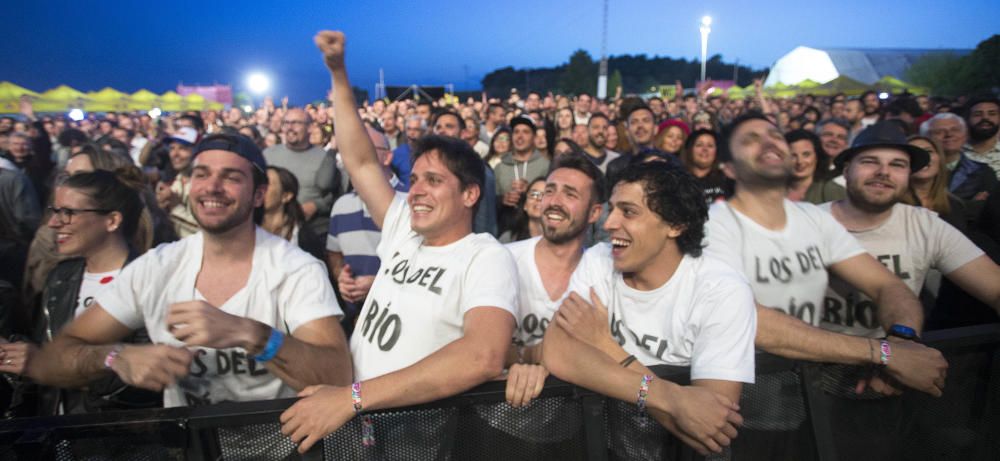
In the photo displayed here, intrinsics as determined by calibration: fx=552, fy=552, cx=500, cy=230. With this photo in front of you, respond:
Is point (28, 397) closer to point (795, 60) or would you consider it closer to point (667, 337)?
point (667, 337)

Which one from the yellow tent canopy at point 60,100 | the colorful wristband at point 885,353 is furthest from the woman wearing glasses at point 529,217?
the yellow tent canopy at point 60,100

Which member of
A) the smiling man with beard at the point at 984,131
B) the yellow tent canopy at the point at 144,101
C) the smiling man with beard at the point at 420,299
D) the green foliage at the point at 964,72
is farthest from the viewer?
the green foliage at the point at 964,72

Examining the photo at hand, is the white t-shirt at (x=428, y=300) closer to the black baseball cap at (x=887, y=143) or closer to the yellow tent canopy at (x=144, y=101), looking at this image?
the black baseball cap at (x=887, y=143)

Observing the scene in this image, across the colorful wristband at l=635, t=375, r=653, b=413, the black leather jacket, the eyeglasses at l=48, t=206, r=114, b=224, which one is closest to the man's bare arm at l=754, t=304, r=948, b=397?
the colorful wristband at l=635, t=375, r=653, b=413

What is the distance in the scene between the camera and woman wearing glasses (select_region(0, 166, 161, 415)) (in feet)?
7.97

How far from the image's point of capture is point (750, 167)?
279cm

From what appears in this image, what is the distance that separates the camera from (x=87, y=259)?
2.67 metres

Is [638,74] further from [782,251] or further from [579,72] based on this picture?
[782,251]

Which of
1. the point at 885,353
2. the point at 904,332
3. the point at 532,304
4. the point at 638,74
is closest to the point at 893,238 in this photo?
the point at 904,332

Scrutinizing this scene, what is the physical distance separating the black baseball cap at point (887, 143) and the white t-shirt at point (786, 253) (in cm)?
67

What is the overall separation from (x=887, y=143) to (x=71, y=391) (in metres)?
4.20

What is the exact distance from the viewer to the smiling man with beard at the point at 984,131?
536 centimetres

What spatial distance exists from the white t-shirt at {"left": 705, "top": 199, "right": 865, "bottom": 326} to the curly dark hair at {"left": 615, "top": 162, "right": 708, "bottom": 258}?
36 cm

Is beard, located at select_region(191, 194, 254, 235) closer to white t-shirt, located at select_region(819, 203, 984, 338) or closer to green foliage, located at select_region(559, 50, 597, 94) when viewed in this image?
white t-shirt, located at select_region(819, 203, 984, 338)
